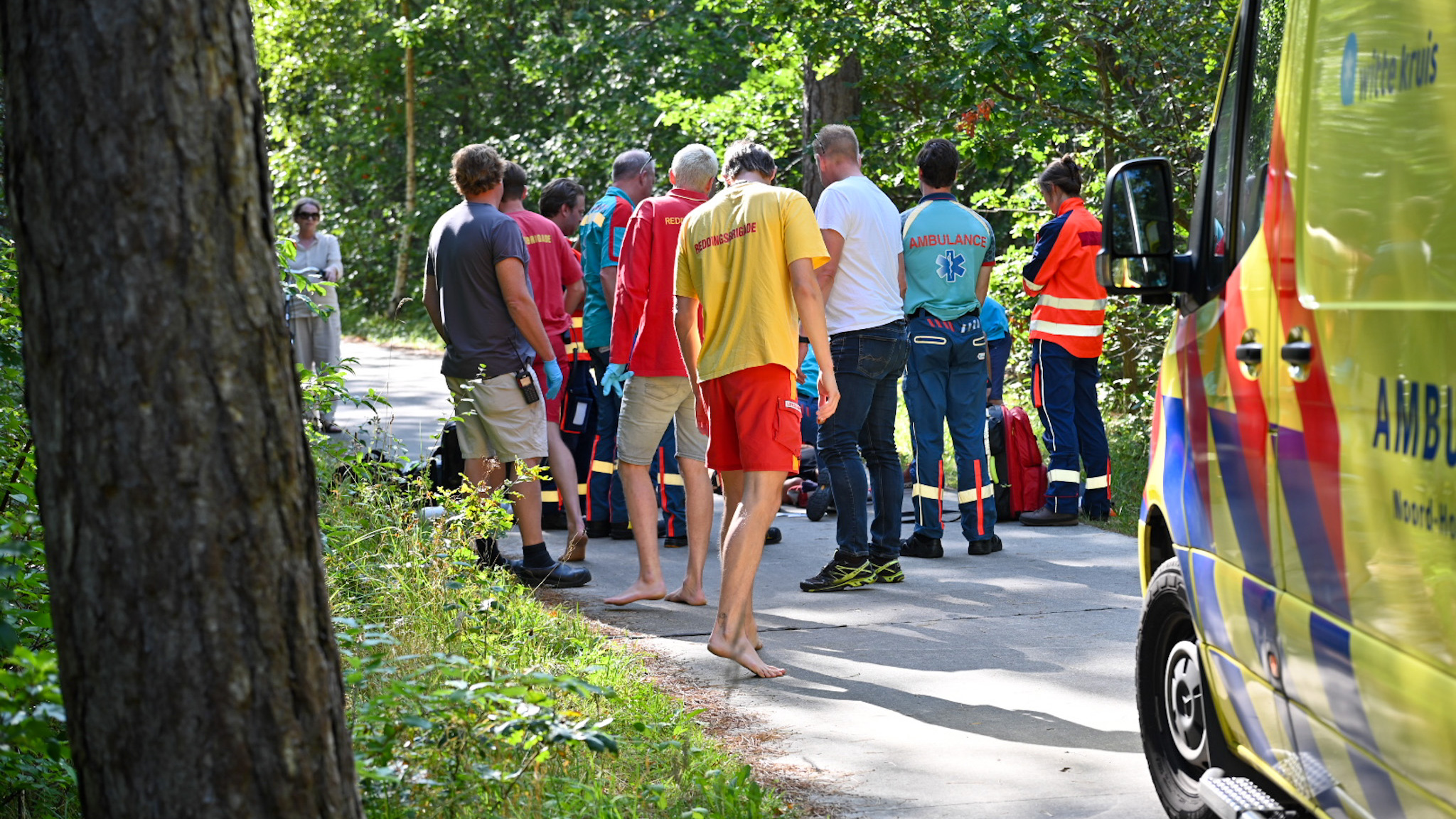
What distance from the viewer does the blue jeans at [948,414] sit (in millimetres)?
7965

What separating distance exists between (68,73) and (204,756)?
1148 millimetres

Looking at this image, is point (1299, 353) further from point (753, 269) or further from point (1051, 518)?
point (1051, 518)

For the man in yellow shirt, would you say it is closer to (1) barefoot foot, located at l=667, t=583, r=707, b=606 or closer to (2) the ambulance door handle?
(1) barefoot foot, located at l=667, t=583, r=707, b=606

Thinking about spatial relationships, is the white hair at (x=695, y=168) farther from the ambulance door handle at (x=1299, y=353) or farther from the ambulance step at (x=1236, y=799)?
the ambulance door handle at (x=1299, y=353)

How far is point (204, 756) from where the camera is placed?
7.84 feet

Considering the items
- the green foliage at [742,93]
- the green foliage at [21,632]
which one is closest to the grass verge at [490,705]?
the green foliage at [21,632]

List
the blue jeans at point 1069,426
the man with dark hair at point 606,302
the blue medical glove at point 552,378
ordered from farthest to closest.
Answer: the blue jeans at point 1069,426
the man with dark hair at point 606,302
the blue medical glove at point 552,378

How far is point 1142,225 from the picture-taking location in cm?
366

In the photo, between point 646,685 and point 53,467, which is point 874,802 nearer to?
point 646,685

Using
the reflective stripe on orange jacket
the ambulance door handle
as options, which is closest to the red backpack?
the reflective stripe on orange jacket

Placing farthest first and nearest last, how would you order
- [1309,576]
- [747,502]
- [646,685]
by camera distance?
1. [747,502]
2. [646,685]
3. [1309,576]

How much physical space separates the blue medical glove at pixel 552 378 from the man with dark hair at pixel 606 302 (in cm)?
28

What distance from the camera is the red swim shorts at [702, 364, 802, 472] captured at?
216 inches

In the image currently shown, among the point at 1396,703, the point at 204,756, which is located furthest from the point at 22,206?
the point at 1396,703
